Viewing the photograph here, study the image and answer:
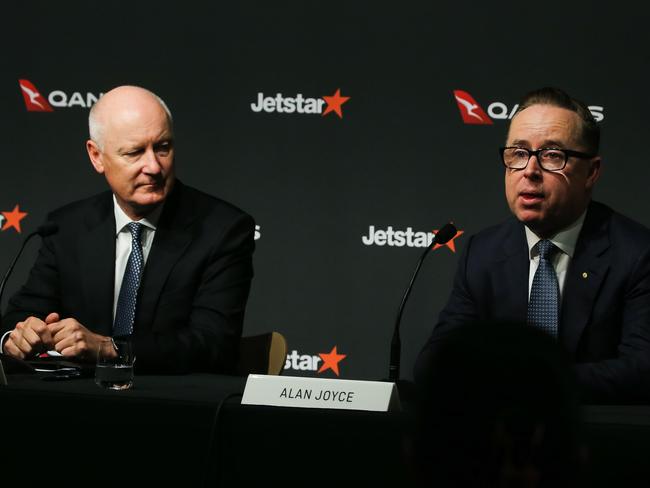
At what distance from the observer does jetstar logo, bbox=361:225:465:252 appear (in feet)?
15.8

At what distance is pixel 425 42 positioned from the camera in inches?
190

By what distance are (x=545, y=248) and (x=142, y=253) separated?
4.57ft

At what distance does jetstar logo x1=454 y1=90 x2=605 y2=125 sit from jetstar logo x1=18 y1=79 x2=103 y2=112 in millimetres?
1881

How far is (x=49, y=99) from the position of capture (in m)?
5.10

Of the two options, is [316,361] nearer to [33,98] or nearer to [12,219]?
[12,219]

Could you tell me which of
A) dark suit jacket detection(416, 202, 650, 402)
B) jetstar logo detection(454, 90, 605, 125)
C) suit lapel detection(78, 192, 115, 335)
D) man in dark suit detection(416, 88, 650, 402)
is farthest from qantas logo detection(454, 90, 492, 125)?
suit lapel detection(78, 192, 115, 335)

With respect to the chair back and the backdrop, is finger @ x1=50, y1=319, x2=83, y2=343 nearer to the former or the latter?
the chair back

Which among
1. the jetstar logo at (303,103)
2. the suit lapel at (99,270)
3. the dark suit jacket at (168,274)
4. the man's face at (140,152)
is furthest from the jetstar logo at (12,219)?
the man's face at (140,152)

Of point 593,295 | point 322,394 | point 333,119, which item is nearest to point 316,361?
point 333,119

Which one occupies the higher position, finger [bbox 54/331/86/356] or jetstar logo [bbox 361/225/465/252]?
jetstar logo [bbox 361/225/465/252]

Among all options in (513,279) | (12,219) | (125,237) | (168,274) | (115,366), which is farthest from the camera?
(12,219)

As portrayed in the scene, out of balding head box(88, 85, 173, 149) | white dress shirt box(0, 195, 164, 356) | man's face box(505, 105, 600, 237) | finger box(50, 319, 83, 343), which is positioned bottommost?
finger box(50, 319, 83, 343)

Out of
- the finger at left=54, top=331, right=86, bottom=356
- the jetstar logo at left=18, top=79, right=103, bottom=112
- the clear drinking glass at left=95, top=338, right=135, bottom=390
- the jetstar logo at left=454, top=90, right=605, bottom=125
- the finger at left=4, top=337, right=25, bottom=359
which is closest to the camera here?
the clear drinking glass at left=95, top=338, right=135, bottom=390

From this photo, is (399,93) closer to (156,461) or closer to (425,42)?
(425,42)
